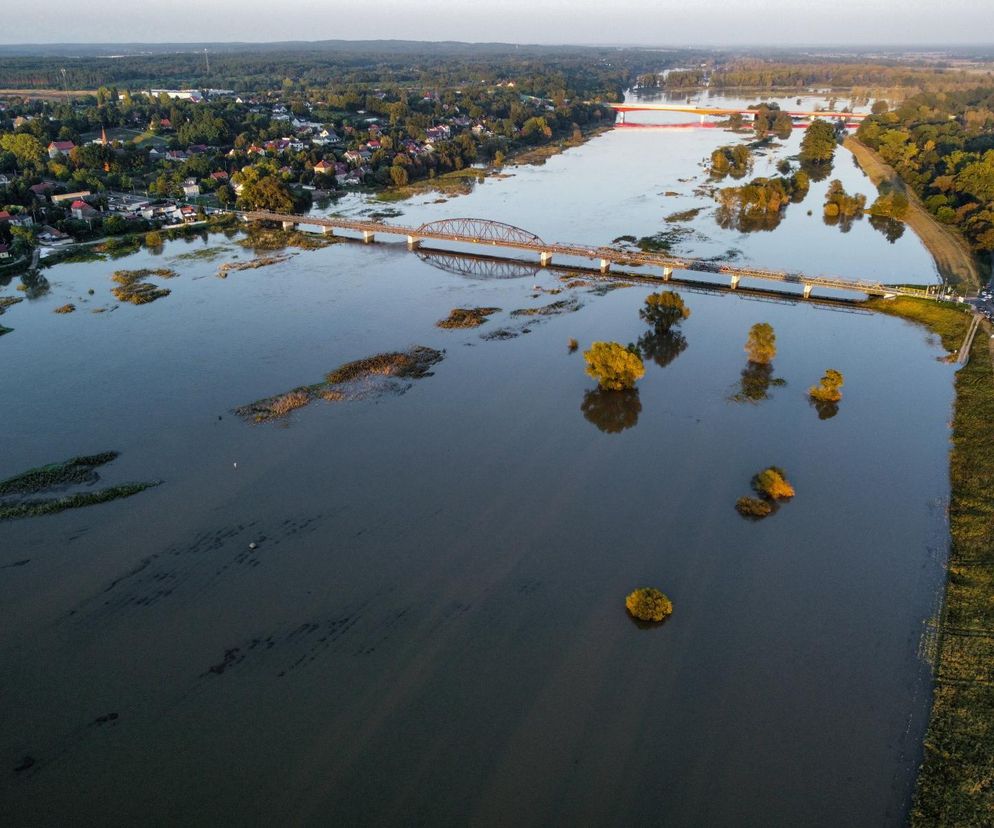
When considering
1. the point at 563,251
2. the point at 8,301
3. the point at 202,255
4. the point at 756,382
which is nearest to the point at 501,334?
the point at 563,251

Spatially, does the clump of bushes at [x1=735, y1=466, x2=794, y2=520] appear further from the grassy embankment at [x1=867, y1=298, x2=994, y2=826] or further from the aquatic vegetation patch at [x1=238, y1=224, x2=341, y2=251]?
the aquatic vegetation patch at [x1=238, y1=224, x2=341, y2=251]

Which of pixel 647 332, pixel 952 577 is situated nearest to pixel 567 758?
pixel 952 577

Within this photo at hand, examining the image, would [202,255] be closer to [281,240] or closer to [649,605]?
[281,240]

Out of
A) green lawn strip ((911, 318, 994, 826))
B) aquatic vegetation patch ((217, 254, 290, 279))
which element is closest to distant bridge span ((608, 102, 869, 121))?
aquatic vegetation patch ((217, 254, 290, 279))

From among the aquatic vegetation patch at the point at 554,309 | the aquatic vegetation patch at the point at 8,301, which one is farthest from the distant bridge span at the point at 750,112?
the aquatic vegetation patch at the point at 8,301

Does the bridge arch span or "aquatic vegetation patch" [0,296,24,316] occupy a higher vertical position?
the bridge arch span

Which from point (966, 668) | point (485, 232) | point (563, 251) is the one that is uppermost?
point (563, 251)

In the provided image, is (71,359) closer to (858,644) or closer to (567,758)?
(567,758)

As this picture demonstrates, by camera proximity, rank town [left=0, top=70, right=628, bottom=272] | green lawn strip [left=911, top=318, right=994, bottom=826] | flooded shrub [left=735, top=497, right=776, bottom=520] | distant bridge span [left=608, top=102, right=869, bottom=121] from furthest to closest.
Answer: distant bridge span [left=608, top=102, right=869, bottom=121] < town [left=0, top=70, right=628, bottom=272] < flooded shrub [left=735, top=497, right=776, bottom=520] < green lawn strip [left=911, top=318, right=994, bottom=826]
